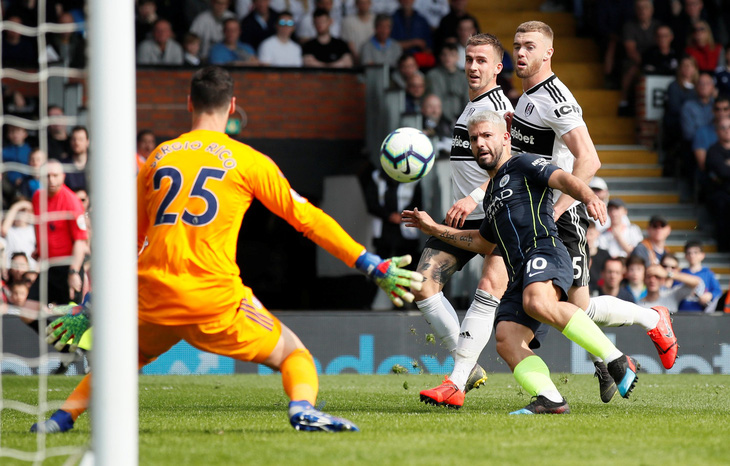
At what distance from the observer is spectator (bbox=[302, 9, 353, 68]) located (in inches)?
573

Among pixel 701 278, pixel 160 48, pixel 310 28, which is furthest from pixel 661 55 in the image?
pixel 160 48

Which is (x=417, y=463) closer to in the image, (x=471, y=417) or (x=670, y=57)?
(x=471, y=417)

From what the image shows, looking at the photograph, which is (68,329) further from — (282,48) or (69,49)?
(282,48)

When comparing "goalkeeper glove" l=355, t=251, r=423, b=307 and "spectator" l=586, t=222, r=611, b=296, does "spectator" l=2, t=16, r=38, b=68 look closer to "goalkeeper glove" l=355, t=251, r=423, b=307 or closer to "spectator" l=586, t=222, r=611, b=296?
"spectator" l=586, t=222, r=611, b=296

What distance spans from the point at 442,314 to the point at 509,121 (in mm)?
1418

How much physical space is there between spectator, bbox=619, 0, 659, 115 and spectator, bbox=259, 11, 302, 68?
5225mm

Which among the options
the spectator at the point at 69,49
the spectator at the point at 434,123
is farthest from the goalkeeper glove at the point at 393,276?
the spectator at the point at 69,49

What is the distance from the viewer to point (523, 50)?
7000 mm

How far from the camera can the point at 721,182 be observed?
564 inches

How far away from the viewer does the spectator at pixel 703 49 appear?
16.0m

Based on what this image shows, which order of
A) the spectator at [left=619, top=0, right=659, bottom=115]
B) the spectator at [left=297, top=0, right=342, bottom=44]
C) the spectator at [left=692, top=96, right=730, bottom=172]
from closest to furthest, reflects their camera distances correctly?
the spectator at [left=692, top=96, right=730, bottom=172] → the spectator at [left=297, top=0, right=342, bottom=44] → the spectator at [left=619, top=0, right=659, bottom=115]

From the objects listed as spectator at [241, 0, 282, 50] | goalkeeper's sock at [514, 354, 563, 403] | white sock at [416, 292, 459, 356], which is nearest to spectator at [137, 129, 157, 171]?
spectator at [241, 0, 282, 50]

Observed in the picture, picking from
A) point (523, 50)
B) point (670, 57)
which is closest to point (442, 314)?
point (523, 50)

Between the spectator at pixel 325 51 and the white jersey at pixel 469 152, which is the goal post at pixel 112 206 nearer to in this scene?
the white jersey at pixel 469 152
